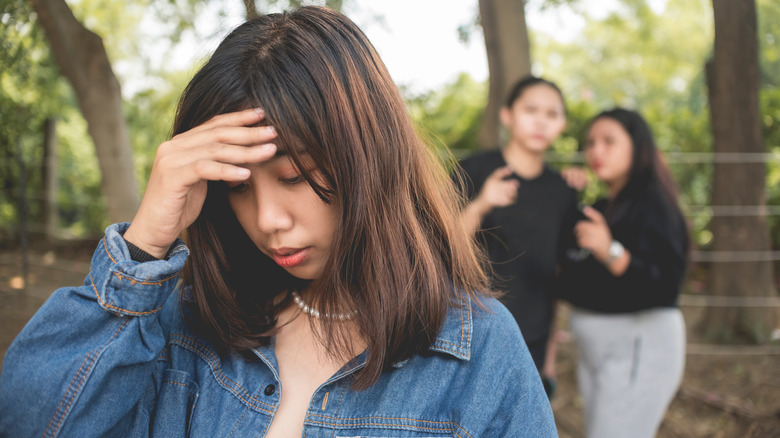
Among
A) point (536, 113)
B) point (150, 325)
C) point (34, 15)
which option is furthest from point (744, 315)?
point (34, 15)

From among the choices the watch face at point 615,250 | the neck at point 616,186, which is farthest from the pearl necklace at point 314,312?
the neck at point 616,186

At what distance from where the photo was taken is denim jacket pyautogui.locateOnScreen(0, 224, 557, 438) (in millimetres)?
919

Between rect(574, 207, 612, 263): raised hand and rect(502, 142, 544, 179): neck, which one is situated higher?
rect(502, 142, 544, 179): neck

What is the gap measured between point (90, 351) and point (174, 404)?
0.21m

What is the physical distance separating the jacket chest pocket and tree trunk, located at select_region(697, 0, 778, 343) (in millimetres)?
3614

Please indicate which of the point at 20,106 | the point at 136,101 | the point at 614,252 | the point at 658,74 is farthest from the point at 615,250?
the point at 658,74

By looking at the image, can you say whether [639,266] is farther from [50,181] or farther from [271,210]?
[50,181]

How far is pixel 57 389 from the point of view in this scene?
2.98 ft

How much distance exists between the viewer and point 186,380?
1082 millimetres

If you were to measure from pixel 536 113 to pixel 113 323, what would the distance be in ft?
6.66

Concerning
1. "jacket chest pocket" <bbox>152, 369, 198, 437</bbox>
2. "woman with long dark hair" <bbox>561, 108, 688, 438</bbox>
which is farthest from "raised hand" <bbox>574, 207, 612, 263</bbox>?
"jacket chest pocket" <bbox>152, 369, 198, 437</bbox>

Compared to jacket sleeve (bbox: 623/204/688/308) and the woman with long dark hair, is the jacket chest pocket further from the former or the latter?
jacket sleeve (bbox: 623/204/688/308)

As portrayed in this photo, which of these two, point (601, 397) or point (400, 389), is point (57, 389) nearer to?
point (400, 389)

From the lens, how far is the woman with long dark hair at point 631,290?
2432mm
